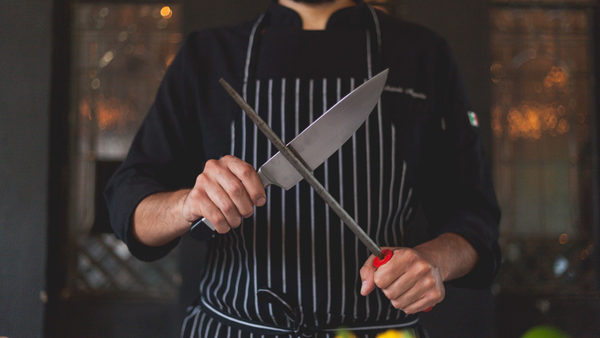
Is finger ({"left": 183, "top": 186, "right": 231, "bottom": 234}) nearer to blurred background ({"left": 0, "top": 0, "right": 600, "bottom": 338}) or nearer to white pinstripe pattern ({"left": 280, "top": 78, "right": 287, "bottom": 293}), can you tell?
white pinstripe pattern ({"left": 280, "top": 78, "right": 287, "bottom": 293})

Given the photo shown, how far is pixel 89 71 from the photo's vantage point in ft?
6.27

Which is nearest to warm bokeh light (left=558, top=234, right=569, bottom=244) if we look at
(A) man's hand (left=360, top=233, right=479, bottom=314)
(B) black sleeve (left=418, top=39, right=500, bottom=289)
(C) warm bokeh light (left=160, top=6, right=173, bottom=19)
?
(B) black sleeve (left=418, top=39, right=500, bottom=289)

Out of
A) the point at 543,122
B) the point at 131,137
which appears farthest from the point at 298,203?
the point at 543,122

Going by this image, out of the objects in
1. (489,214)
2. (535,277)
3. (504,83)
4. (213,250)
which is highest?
(504,83)

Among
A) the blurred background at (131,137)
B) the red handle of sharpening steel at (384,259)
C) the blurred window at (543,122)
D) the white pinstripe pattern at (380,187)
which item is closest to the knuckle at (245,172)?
the red handle of sharpening steel at (384,259)

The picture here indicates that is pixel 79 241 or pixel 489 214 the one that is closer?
pixel 489 214

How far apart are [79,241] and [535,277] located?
7.14ft

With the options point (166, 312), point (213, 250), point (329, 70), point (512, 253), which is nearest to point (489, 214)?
point (329, 70)

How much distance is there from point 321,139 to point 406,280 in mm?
224

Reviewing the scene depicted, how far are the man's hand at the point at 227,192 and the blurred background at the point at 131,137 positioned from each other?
1209mm

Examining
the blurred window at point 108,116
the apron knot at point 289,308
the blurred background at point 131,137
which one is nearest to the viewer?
the apron knot at point 289,308

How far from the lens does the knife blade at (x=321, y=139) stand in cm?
54

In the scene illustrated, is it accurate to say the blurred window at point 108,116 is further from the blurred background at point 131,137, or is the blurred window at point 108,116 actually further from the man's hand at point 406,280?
the man's hand at point 406,280

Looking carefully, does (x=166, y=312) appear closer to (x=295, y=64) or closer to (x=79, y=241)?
(x=79, y=241)
